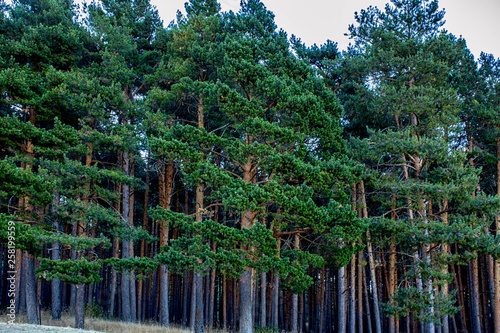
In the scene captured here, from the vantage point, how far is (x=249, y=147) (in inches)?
506

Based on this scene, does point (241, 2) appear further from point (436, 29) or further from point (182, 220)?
point (182, 220)

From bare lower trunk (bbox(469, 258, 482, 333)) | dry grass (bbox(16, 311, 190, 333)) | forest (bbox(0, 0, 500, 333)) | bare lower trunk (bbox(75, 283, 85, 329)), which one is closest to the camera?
forest (bbox(0, 0, 500, 333))

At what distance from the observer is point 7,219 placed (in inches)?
465

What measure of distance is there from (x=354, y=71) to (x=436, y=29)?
408 centimetres

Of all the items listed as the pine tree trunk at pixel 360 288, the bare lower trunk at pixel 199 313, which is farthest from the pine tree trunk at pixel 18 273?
the pine tree trunk at pixel 360 288

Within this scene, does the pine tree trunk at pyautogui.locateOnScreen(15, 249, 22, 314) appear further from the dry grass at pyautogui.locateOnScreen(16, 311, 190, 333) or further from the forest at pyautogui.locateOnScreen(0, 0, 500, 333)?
the dry grass at pyautogui.locateOnScreen(16, 311, 190, 333)

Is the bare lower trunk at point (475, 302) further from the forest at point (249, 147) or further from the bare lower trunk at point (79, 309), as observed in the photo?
the bare lower trunk at point (79, 309)

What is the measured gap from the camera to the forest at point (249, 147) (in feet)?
40.8

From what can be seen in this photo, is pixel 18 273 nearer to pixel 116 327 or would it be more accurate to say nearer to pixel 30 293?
pixel 30 293

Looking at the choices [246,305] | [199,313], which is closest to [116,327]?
[199,313]

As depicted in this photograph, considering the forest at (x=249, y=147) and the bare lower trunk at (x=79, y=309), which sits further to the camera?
the bare lower trunk at (x=79, y=309)

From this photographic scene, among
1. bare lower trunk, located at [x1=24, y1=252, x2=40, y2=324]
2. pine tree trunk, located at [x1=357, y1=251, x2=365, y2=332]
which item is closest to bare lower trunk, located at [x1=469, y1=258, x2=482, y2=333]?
pine tree trunk, located at [x1=357, y1=251, x2=365, y2=332]

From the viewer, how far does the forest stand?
12.4 m

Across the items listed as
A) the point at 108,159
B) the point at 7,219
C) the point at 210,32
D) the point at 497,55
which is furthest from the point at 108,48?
the point at 497,55
